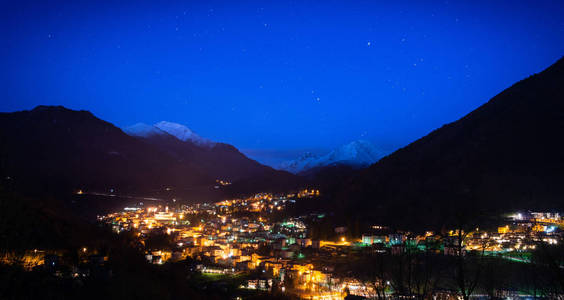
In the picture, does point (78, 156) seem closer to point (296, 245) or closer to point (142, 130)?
point (296, 245)

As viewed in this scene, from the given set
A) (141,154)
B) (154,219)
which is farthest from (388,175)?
(141,154)

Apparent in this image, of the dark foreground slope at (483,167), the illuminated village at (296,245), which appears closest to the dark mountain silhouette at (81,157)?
the illuminated village at (296,245)

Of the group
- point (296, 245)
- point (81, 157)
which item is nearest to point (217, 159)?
point (81, 157)

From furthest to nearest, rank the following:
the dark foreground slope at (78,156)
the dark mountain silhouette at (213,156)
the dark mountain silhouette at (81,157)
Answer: the dark mountain silhouette at (213,156) → the dark foreground slope at (78,156) → the dark mountain silhouette at (81,157)

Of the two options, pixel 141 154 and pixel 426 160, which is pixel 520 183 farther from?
pixel 141 154

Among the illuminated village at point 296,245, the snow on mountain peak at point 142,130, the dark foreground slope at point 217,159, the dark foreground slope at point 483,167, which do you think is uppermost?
the snow on mountain peak at point 142,130

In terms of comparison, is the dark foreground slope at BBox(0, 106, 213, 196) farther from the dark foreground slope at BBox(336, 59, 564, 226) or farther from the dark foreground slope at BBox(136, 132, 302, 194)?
the dark foreground slope at BBox(336, 59, 564, 226)

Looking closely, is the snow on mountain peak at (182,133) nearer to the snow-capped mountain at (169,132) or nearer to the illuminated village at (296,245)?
the snow-capped mountain at (169,132)
